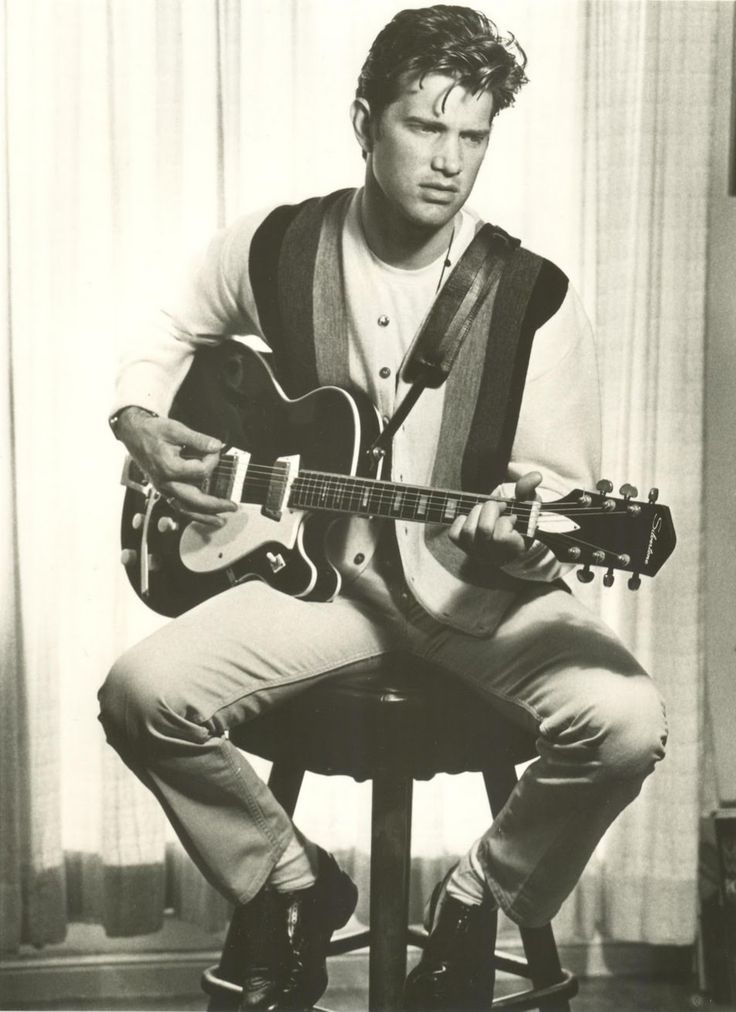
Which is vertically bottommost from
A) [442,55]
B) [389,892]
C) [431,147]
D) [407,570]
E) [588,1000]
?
Result: [588,1000]

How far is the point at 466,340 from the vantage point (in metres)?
1.66

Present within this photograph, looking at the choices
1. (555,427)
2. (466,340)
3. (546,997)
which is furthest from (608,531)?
(546,997)

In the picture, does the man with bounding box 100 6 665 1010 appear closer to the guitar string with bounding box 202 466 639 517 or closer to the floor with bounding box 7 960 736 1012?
the guitar string with bounding box 202 466 639 517

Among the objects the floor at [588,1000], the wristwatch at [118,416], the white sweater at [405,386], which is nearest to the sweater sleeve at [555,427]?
the white sweater at [405,386]

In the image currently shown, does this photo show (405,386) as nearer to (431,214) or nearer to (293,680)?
(431,214)

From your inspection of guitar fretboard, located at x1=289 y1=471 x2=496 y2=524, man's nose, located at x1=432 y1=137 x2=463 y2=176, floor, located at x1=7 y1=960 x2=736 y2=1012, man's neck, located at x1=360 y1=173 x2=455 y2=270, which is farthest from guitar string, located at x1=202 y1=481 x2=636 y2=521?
floor, located at x1=7 y1=960 x2=736 y2=1012

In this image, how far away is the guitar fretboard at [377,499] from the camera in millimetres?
1546

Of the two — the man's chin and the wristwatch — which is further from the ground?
the man's chin

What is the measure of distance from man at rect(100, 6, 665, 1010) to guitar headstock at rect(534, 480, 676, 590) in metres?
0.05

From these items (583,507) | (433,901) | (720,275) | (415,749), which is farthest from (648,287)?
(433,901)

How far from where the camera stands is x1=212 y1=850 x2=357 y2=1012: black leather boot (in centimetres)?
158

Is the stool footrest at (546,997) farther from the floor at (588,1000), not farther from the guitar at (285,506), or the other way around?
the guitar at (285,506)

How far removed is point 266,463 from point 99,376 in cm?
34

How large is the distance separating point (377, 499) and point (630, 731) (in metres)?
0.45
